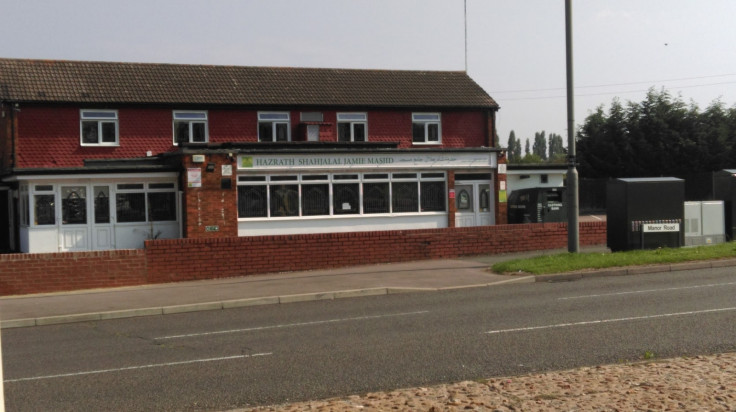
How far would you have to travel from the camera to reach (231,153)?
23500 millimetres

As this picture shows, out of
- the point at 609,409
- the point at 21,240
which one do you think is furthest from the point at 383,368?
the point at 21,240

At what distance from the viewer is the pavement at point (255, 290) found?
14.6 meters

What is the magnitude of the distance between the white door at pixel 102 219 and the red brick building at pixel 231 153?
3 cm

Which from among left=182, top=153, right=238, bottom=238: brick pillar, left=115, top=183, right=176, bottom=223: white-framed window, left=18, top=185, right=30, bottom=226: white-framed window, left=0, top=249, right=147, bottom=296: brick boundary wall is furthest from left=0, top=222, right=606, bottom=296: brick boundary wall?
left=18, top=185, right=30, bottom=226: white-framed window

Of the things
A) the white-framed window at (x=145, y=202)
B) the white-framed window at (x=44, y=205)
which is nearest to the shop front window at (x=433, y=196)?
the white-framed window at (x=145, y=202)

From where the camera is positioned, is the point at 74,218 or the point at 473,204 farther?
the point at 473,204

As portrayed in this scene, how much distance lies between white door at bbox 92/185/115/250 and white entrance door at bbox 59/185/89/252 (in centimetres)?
24

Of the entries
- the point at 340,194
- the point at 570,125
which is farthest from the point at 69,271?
the point at 570,125

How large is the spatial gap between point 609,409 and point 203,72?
29461 millimetres

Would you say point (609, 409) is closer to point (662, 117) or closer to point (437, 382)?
point (437, 382)

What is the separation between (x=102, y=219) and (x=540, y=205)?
15.1 meters

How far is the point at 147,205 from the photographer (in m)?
24.6

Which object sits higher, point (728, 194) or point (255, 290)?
point (728, 194)

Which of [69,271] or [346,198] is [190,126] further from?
[69,271]
